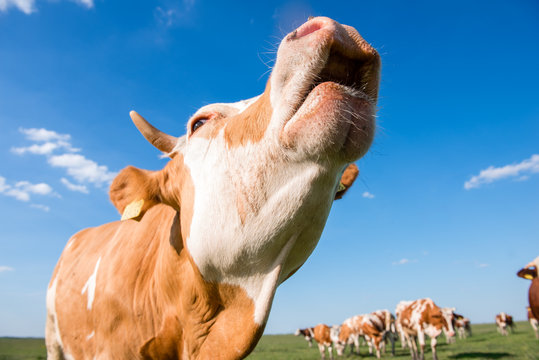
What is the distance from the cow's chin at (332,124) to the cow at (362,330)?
3251 cm

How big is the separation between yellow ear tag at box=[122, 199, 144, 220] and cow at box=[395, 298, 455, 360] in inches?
980

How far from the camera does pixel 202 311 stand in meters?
2.47

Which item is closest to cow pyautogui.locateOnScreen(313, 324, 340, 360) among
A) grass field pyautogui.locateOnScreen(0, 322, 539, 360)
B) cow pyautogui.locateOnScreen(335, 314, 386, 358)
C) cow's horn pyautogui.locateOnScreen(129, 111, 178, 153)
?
cow pyautogui.locateOnScreen(335, 314, 386, 358)

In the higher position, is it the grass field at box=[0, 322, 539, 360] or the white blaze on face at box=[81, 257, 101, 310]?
the white blaze on face at box=[81, 257, 101, 310]

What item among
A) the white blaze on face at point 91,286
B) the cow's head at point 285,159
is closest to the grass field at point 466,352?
the white blaze on face at point 91,286

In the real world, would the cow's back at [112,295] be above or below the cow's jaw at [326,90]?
below

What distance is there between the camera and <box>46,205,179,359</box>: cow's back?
2919 mm

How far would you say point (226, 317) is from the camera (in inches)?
92.1

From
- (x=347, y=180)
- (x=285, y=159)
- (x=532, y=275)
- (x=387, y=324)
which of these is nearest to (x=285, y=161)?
(x=285, y=159)

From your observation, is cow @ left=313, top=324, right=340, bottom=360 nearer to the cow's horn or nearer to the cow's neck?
the cow's neck

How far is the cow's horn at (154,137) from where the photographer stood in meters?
3.20

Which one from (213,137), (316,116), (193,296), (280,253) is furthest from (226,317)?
(316,116)

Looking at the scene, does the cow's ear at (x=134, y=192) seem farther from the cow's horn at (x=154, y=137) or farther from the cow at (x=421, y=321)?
the cow at (x=421, y=321)

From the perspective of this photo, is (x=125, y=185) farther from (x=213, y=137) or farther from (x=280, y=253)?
(x=280, y=253)
